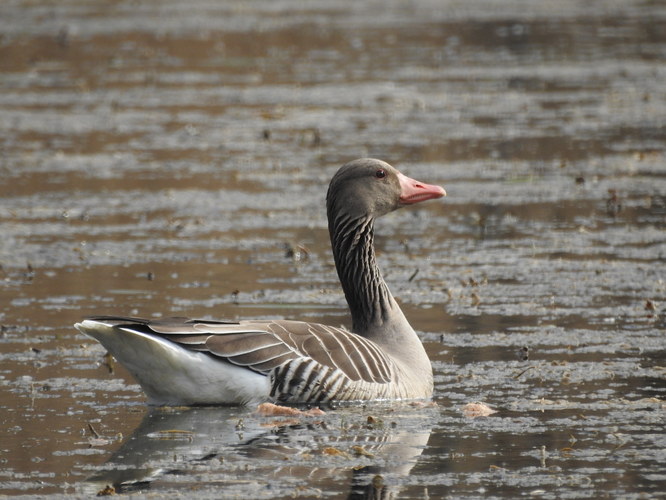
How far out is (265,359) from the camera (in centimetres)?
871

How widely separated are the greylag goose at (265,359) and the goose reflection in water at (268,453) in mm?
169

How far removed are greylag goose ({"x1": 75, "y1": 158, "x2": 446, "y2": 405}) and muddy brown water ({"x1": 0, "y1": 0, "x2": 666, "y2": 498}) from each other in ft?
0.66

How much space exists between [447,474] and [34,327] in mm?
4833

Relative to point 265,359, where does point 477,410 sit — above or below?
below

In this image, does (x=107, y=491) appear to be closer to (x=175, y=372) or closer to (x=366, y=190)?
(x=175, y=372)

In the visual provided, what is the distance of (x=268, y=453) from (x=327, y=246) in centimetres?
643

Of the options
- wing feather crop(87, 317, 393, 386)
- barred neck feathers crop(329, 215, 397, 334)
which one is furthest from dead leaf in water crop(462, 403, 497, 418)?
barred neck feathers crop(329, 215, 397, 334)

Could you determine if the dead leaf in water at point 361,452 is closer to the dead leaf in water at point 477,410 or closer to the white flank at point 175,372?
the dead leaf in water at point 477,410

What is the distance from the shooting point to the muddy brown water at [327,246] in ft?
24.8

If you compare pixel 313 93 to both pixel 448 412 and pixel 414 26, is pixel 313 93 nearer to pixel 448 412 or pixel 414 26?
pixel 414 26

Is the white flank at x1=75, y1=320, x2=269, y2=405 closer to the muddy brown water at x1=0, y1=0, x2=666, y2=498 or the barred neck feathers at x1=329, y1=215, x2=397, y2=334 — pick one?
the muddy brown water at x1=0, y1=0, x2=666, y2=498

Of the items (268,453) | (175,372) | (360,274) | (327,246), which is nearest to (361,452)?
(268,453)

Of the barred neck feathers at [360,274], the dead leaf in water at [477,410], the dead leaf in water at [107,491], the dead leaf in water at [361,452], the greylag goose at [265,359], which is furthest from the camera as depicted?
the barred neck feathers at [360,274]

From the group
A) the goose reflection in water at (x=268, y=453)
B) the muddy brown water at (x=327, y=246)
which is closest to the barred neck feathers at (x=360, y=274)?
the muddy brown water at (x=327, y=246)
